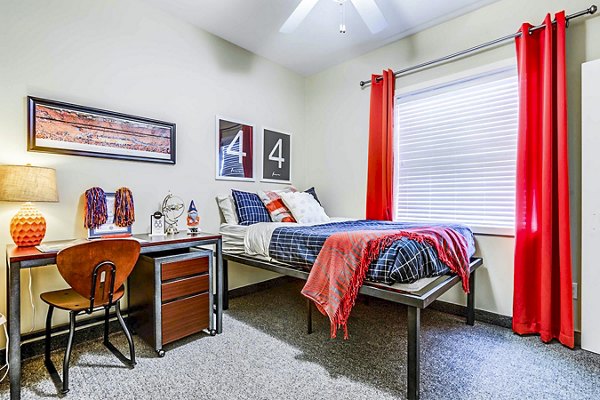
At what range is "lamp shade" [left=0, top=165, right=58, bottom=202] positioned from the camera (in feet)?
5.63

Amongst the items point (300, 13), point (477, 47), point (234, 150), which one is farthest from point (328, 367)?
point (477, 47)

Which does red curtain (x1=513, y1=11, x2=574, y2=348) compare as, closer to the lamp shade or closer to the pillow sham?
the pillow sham

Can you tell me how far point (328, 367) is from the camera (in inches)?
73.5

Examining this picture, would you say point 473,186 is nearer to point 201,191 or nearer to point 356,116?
point 356,116

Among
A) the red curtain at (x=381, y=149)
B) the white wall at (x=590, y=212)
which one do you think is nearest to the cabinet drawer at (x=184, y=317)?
the red curtain at (x=381, y=149)

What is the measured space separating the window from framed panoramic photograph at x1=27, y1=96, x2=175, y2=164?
2.32 metres

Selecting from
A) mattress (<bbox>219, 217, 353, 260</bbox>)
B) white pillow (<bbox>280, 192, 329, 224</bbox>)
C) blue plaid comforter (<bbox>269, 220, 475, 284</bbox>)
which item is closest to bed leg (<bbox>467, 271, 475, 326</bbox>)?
blue plaid comforter (<bbox>269, 220, 475, 284</bbox>)

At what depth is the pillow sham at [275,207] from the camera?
10.2 ft

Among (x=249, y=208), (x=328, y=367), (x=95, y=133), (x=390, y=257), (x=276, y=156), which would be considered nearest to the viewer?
(x=390, y=257)

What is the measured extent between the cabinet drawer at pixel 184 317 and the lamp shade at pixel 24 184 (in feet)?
3.31

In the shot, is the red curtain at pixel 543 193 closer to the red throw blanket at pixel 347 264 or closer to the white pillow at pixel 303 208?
the red throw blanket at pixel 347 264

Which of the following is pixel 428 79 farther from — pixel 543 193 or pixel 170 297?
pixel 170 297

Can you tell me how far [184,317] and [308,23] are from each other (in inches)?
108

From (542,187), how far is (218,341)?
2606mm
